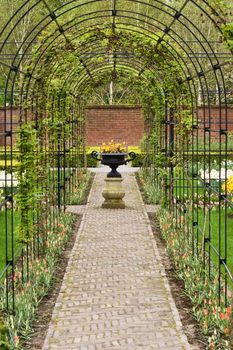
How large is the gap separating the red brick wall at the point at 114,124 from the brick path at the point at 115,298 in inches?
634

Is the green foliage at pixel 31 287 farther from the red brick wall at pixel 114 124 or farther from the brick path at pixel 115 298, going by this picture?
the red brick wall at pixel 114 124

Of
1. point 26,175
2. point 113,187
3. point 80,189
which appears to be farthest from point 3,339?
point 80,189

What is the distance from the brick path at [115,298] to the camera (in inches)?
223

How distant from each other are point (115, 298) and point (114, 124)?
20.7m

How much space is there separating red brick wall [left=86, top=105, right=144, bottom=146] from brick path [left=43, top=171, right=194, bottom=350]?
1609 cm

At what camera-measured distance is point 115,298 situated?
698 centimetres

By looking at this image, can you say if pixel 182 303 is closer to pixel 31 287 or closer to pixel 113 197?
pixel 31 287

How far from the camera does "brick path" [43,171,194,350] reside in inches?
223

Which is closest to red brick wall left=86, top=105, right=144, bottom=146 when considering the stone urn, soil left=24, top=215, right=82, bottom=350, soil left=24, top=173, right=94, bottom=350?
the stone urn

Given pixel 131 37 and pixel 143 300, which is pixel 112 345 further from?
pixel 131 37

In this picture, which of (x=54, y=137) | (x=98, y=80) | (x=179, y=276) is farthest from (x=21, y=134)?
(x=98, y=80)

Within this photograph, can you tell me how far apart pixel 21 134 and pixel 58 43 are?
9.13ft

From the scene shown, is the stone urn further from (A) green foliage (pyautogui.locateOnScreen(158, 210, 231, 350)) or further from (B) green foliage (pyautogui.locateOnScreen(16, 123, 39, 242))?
(B) green foliage (pyautogui.locateOnScreen(16, 123, 39, 242))

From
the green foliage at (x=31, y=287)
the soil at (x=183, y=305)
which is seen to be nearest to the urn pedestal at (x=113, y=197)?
the green foliage at (x=31, y=287)
